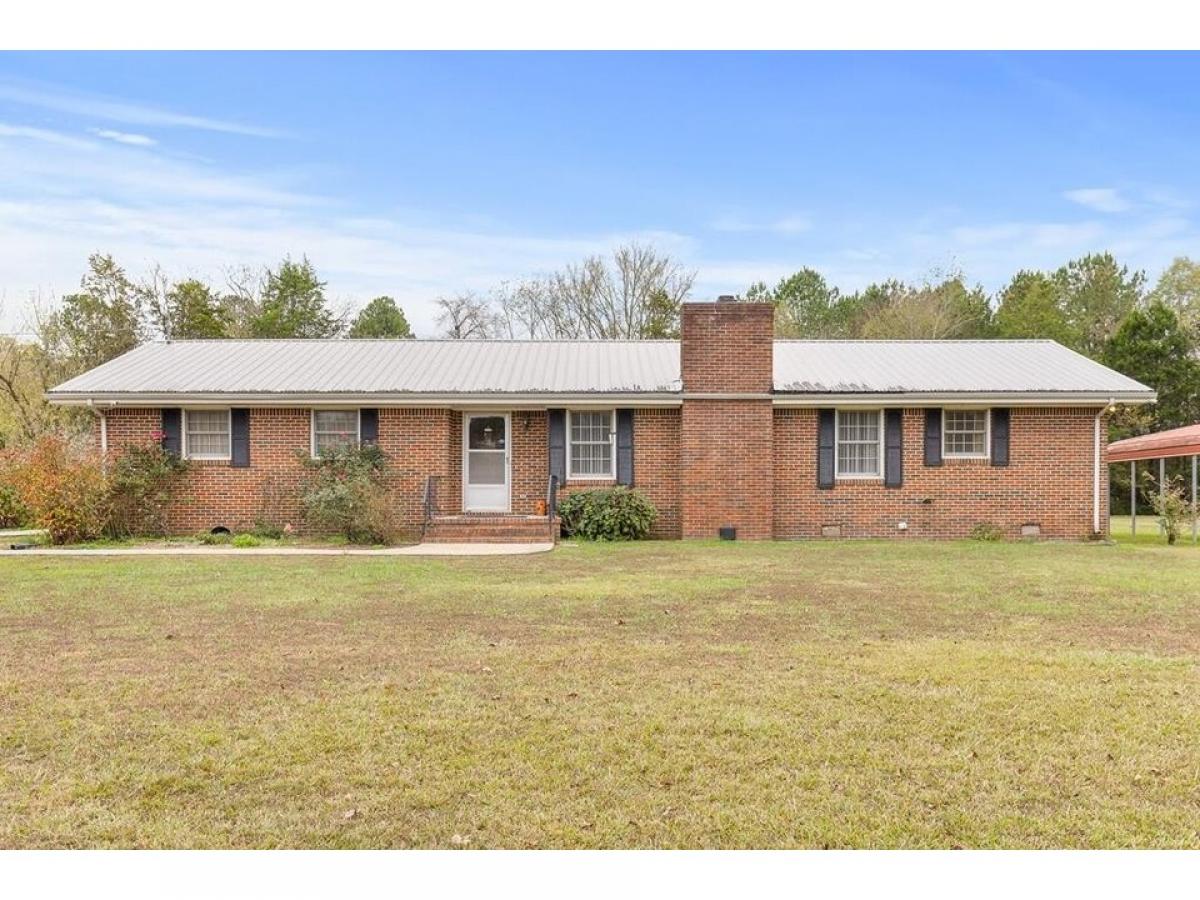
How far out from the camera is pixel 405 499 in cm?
1628

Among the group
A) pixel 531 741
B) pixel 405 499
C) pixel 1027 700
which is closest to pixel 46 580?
pixel 405 499

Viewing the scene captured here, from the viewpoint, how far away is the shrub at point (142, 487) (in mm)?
15867

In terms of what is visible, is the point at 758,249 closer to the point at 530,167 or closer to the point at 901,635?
the point at 530,167

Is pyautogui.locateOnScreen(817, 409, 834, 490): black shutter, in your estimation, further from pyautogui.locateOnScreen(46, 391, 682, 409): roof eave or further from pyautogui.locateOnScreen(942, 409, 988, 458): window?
pyautogui.locateOnScreen(46, 391, 682, 409): roof eave

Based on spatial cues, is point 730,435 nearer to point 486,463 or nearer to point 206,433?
point 486,463

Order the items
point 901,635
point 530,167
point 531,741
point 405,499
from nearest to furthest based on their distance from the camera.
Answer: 1. point 531,741
2. point 901,635
3. point 405,499
4. point 530,167

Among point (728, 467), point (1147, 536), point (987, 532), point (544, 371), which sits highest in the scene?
point (544, 371)

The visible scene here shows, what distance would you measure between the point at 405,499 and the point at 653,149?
8913 mm

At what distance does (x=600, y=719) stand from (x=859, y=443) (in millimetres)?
13281

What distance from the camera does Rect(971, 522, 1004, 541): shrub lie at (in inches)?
637

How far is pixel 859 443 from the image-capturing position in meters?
16.7

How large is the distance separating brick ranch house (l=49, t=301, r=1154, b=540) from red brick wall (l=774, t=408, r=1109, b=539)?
28 millimetres

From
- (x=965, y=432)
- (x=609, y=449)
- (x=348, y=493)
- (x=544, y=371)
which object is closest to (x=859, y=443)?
(x=965, y=432)

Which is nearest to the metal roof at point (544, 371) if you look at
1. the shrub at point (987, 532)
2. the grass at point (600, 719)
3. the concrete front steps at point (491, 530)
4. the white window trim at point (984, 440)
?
the white window trim at point (984, 440)
